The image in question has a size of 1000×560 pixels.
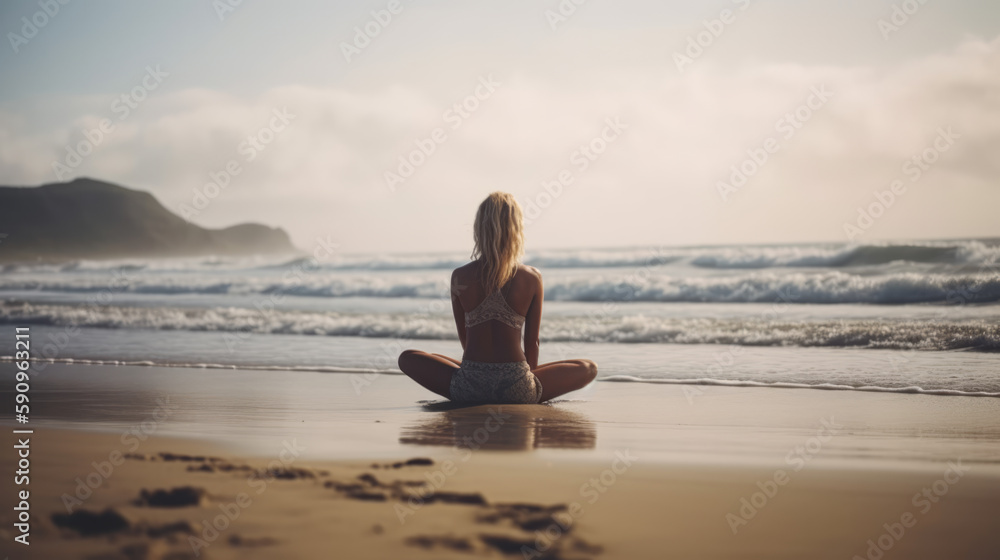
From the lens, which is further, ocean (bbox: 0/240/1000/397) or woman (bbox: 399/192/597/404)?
ocean (bbox: 0/240/1000/397)

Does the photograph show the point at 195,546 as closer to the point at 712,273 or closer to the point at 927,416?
the point at 927,416

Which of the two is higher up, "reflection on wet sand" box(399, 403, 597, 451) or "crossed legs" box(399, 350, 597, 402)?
"crossed legs" box(399, 350, 597, 402)

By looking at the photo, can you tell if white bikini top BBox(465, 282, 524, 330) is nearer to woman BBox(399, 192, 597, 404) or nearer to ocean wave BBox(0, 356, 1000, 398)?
woman BBox(399, 192, 597, 404)

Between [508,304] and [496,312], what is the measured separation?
10 cm

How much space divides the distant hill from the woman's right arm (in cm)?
3672

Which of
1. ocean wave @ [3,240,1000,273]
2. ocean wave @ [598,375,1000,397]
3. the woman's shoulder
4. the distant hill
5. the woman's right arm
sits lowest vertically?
ocean wave @ [598,375,1000,397]

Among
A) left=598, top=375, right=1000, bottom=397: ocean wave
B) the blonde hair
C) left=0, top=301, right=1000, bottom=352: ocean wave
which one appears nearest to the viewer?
the blonde hair

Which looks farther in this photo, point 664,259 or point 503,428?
point 664,259

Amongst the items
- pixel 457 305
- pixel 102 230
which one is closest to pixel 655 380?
pixel 457 305

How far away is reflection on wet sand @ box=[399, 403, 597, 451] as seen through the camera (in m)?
4.16

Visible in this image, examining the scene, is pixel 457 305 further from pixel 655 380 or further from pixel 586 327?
pixel 586 327

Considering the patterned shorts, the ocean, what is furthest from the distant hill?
the patterned shorts

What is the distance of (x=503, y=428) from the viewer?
4.59m

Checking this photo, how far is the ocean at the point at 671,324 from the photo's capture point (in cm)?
754
